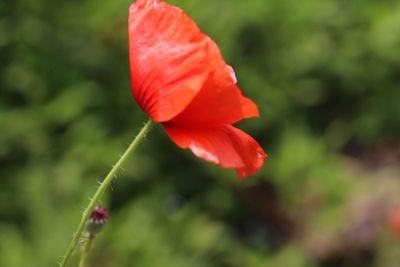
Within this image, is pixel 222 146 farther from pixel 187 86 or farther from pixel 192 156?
pixel 192 156

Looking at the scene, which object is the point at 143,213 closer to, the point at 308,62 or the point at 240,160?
the point at 308,62

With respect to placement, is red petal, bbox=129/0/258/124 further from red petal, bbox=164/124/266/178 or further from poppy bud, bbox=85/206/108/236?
poppy bud, bbox=85/206/108/236

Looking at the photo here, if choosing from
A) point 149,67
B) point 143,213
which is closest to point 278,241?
point 143,213

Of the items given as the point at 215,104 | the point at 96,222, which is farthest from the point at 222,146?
the point at 96,222

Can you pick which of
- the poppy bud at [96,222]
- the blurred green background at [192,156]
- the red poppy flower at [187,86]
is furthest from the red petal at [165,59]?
the blurred green background at [192,156]

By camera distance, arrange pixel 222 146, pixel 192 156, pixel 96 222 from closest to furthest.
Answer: pixel 222 146 < pixel 96 222 < pixel 192 156
